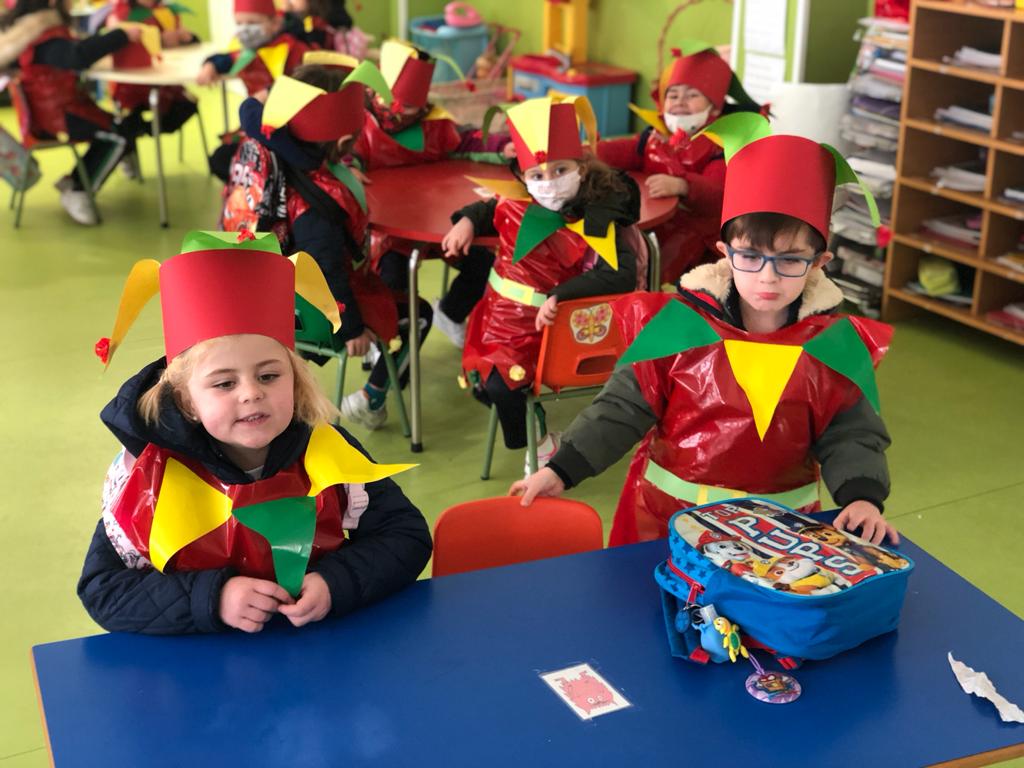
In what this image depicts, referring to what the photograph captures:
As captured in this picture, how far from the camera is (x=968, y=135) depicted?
4.51m

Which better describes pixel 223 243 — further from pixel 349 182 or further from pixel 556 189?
pixel 349 182

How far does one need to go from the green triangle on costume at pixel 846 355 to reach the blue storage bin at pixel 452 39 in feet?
21.4

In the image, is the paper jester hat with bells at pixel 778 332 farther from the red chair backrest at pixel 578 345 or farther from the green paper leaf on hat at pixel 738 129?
the red chair backrest at pixel 578 345

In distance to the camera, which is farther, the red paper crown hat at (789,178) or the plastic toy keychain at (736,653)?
the red paper crown hat at (789,178)

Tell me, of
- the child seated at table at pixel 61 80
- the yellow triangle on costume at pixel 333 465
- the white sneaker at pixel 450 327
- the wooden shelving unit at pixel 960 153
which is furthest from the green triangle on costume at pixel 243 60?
the yellow triangle on costume at pixel 333 465

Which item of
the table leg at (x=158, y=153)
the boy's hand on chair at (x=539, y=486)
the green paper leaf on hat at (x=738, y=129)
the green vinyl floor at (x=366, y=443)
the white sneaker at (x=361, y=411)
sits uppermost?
the green paper leaf on hat at (x=738, y=129)

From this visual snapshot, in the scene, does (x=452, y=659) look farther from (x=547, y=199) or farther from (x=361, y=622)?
(x=547, y=199)

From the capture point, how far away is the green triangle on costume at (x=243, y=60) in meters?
5.67

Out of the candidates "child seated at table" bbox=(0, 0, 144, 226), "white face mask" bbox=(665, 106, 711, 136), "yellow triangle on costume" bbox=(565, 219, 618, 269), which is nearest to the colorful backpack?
"yellow triangle on costume" bbox=(565, 219, 618, 269)

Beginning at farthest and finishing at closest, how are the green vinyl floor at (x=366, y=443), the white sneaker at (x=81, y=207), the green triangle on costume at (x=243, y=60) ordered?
1. the white sneaker at (x=81, y=207)
2. the green triangle on costume at (x=243, y=60)
3. the green vinyl floor at (x=366, y=443)

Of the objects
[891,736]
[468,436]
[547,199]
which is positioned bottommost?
[468,436]

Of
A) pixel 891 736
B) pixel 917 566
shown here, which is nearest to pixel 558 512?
pixel 917 566

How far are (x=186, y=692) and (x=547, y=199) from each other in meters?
2.06

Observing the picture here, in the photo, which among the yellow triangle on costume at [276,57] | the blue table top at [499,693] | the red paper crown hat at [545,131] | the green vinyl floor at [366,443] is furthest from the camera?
the yellow triangle on costume at [276,57]
